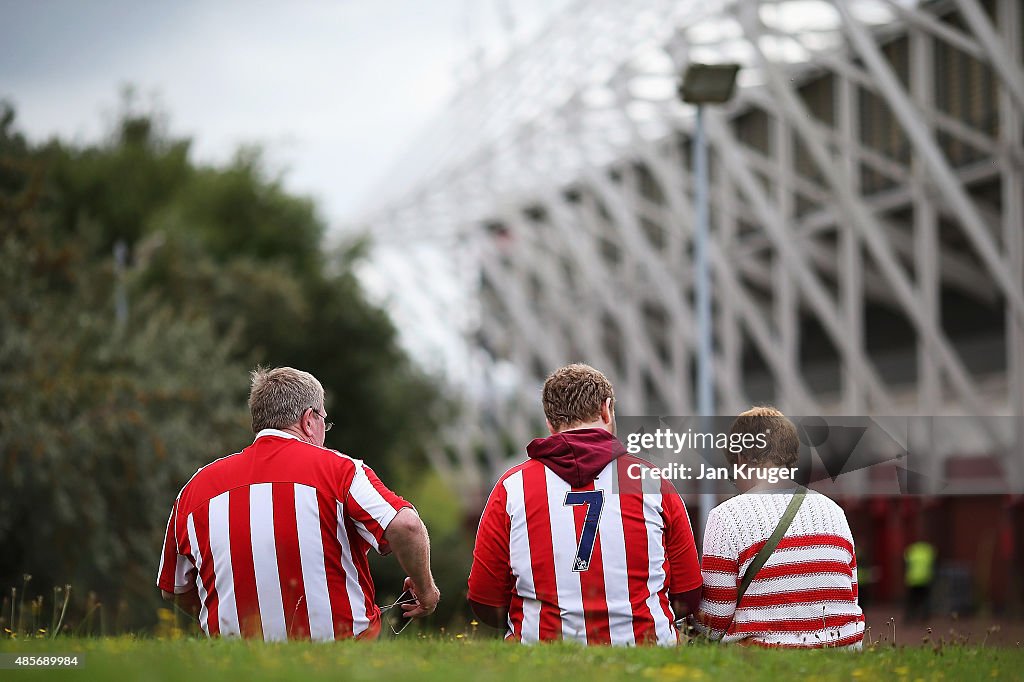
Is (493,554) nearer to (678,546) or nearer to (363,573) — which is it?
(363,573)

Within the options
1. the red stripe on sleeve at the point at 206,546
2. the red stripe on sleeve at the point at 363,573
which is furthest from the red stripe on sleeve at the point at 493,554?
the red stripe on sleeve at the point at 206,546

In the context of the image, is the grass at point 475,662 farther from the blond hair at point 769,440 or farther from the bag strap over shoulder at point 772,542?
the blond hair at point 769,440

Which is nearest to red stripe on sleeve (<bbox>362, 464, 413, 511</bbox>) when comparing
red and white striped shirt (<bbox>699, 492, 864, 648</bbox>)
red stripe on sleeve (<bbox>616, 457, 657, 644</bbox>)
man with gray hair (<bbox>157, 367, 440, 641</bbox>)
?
man with gray hair (<bbox>157, 367, 440, 641</bbox>)

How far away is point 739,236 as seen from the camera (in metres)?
33.5

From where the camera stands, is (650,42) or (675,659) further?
(650,42)

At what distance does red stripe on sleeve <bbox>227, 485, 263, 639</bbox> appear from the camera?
15.1 feet

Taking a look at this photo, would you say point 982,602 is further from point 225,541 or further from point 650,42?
point 225,541

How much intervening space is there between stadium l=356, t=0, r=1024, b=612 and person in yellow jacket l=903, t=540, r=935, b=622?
3.15 ft

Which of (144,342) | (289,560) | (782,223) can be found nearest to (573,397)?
(289,560)

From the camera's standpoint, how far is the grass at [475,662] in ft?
11.3

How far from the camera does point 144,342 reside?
18.5 meters

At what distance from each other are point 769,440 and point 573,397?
683mm

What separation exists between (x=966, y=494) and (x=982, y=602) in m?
2.12

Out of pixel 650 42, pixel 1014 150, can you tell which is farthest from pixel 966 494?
pixel 650 42
